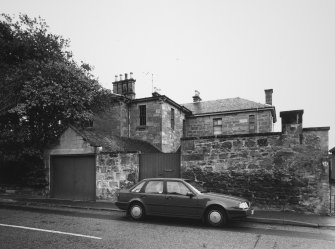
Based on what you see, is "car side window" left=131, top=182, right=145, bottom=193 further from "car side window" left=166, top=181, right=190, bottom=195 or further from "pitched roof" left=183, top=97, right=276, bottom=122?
"pitched roof" left=183, top=97, right=276, bottom=122

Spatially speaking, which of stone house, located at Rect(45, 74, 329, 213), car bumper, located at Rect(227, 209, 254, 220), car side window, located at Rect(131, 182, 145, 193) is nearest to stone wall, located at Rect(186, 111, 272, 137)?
stone house, located at Rect(45, 74, 329, 213)

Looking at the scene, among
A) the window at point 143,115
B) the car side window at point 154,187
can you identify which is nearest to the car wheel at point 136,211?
the car side window at point 154,187

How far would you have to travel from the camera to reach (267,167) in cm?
1095

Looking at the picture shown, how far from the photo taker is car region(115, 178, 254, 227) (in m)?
8.14

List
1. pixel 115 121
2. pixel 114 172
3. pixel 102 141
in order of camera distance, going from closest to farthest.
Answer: pixel 114 172 < pixel 102 141 < pixel 115 121

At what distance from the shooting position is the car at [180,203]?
26.7 feet

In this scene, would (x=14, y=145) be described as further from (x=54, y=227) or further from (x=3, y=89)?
(x=54, y=227)

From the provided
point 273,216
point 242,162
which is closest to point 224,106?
point 242,162

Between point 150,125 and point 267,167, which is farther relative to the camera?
point 150,125

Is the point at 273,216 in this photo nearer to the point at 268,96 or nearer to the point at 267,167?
the point at 267,167

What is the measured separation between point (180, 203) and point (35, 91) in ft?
32.5

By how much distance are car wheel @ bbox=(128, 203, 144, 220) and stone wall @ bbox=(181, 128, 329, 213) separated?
3.58 m

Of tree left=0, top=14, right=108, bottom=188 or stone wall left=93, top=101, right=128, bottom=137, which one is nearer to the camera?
tree left=0, top=14, right=108, bottom=188

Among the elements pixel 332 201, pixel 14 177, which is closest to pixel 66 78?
pixel 14 177
